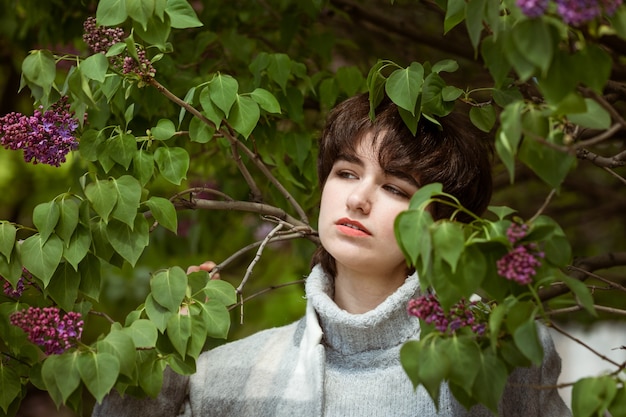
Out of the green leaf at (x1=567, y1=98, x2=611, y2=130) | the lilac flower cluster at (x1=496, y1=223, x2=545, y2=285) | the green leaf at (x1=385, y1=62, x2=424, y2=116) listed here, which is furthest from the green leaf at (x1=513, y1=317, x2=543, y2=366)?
the green leaf at (x1=385, y1=62, x2=424, y2=116)

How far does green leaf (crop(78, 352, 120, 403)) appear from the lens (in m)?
1.58

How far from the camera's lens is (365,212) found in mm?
1943

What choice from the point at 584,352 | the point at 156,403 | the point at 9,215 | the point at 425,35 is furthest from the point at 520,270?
the point at 584,352

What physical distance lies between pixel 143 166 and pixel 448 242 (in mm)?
722

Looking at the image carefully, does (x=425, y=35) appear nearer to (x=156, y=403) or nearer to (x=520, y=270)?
(x=156, y=403)

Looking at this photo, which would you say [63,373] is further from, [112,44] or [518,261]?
[518,261]

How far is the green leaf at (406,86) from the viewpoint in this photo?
5.91 ft

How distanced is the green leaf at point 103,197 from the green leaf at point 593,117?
31.0 inches

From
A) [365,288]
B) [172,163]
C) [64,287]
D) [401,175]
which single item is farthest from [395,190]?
[64,287]

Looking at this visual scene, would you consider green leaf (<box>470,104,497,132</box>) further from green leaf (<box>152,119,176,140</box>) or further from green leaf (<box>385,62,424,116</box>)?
green leaf (<box>152,119,176,140</box>)

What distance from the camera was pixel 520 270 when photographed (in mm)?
1384

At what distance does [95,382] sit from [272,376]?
60 centimetres

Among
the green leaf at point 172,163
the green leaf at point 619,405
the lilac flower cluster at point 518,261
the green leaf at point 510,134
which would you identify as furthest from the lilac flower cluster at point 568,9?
the green leaf at point 172,163

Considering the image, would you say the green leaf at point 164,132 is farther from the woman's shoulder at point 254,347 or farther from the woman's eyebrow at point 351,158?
the woman's shoulder at point 254,347
